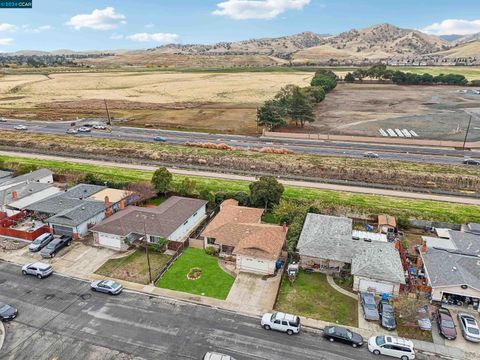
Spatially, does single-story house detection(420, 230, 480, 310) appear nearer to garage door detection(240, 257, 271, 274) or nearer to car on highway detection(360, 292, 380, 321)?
car on highway detection(360, 292, 380, 321)

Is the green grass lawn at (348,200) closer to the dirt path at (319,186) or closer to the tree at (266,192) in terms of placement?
the dirt path at (319,186)

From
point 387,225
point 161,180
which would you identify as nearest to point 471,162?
point 387,225

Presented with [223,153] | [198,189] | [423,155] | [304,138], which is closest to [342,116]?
[304,138]

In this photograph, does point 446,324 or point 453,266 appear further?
point 453,266

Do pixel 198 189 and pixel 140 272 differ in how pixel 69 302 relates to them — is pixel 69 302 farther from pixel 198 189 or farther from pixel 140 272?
pixel 198 189

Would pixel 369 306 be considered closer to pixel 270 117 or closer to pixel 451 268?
pixel 451 268

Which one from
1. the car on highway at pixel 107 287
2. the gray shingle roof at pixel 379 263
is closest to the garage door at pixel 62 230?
the car on highway at pixel 107 287
